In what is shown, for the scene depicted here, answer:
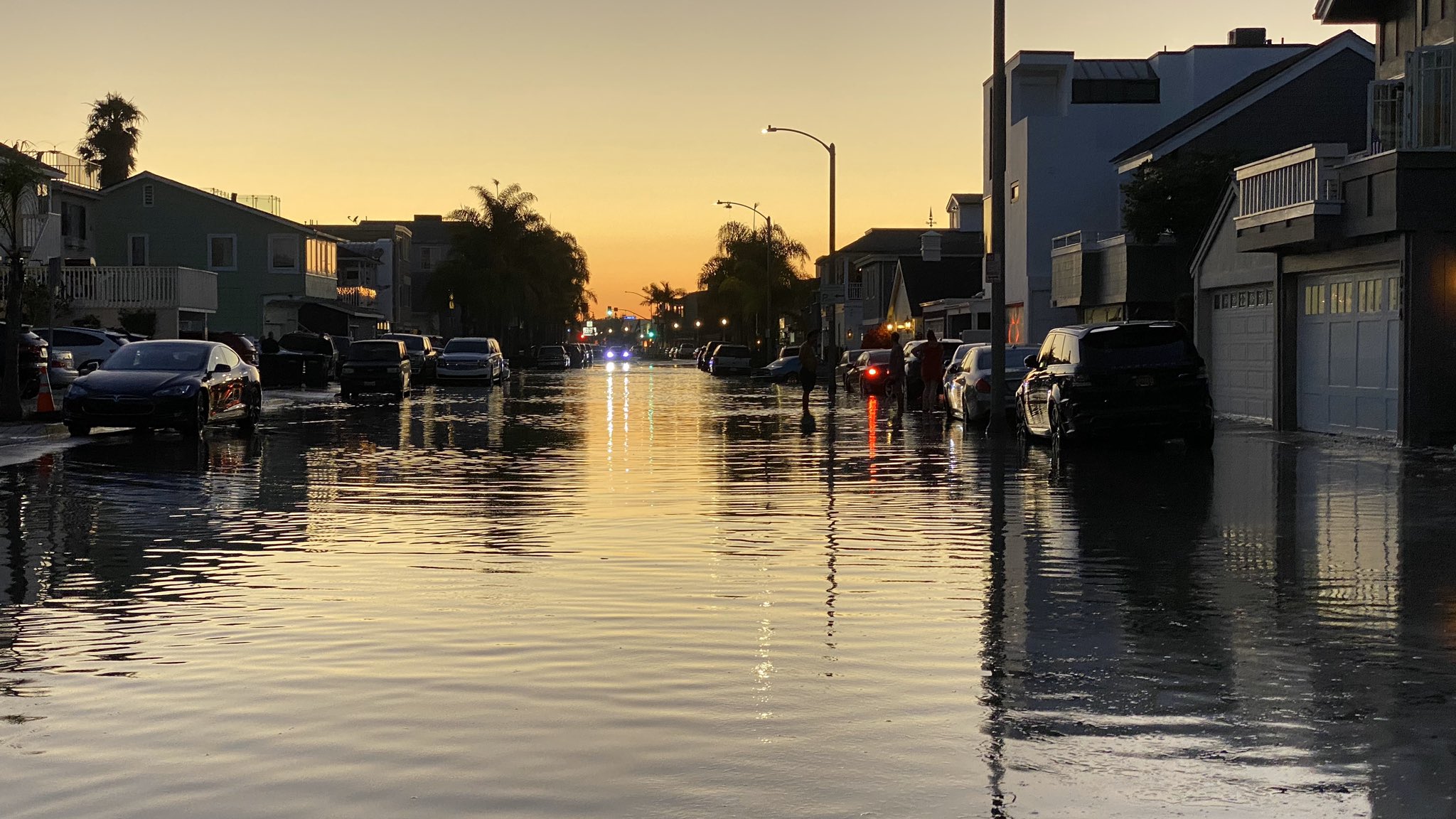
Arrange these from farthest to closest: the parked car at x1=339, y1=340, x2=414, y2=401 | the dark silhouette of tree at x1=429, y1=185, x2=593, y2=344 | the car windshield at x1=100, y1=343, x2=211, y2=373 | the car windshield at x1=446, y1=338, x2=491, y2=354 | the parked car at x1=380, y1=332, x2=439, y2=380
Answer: the dark silhouette of tree at x1=429, y1=185, x2=593, y2=344
the parked car at x1=380, y1=332, x2=439, y2=380
the car windshield at x1=446, y1=338, x2=491, y2=354
the parked car at x1=339, y1=340, x2=414, y2=401
the car windshield at x1=100, y1=343, x2=211, y2=373

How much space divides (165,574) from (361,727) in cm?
525

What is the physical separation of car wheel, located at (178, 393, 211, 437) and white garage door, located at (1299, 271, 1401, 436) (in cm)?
1790

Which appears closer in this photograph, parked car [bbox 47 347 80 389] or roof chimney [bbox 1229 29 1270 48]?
parked car [bbox 47 347 80 389]

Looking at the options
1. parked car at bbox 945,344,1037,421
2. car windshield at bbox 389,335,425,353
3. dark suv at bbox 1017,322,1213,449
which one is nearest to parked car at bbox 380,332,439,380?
car windshield at bbox 389,335,425,353

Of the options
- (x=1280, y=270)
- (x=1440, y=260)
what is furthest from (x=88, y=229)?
(x=1440, y=260)

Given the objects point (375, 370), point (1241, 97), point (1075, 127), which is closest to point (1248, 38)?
point (1075, 127)

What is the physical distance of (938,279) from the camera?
309 feet

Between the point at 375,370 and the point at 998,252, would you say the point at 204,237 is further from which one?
the point at 998,252

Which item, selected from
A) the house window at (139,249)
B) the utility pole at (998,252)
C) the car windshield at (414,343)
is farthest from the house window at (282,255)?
the utility pole at (998,252)

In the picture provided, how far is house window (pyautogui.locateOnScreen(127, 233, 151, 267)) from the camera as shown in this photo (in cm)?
8131

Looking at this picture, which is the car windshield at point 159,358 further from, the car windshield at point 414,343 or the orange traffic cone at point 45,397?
the car windshield at point 414,343

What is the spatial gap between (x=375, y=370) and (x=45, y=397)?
682 inches

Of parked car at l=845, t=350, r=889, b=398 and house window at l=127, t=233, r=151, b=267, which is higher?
house window at l=127, t=233, r=151, b=267

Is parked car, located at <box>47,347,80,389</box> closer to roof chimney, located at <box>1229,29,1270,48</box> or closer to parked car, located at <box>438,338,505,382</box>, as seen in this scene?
Answer: parked car, located at <box>438,338,505,382</box>
